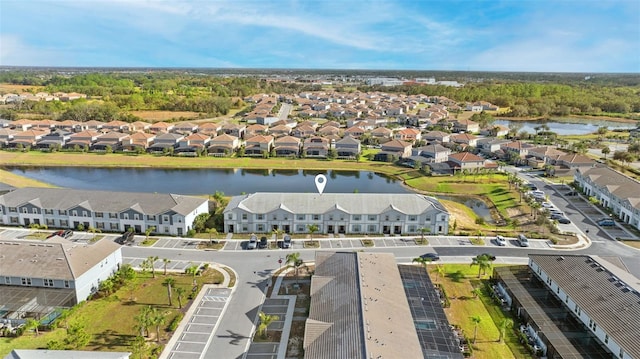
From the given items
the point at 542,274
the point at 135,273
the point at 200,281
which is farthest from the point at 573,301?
the point at 135,273

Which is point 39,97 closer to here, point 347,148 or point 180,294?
point 347,148

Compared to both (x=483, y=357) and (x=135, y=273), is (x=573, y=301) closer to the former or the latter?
(x=483, y=357)

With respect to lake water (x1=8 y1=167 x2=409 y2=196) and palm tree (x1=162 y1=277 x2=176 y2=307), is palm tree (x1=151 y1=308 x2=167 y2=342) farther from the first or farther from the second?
lake water (x1=8 y1=167 x2=409 y2=196)

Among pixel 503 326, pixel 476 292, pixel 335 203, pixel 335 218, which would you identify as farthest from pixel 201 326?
pixel 335 203

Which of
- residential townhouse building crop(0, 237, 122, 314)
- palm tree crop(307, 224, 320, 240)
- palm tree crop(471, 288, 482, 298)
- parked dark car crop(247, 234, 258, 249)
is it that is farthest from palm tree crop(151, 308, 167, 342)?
palm tree crop(471, 288, 482, 298)

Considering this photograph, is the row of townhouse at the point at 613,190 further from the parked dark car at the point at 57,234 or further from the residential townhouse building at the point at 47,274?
the parked dark car at the point at 57,234

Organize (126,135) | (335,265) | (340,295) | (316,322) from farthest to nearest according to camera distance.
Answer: (126,135) → (335,265) → (340,295) → (316,322)
